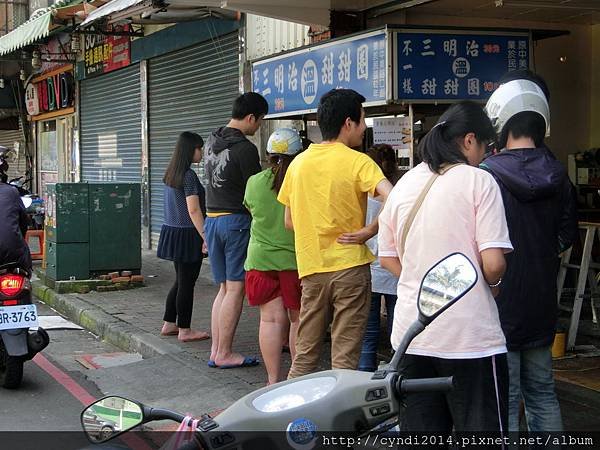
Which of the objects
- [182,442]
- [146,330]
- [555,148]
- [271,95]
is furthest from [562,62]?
[182,442]

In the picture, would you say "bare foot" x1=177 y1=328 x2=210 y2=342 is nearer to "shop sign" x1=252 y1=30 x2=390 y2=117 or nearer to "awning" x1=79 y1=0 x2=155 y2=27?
"shop sign" x1=252 y1=30 x2=390 y2=117

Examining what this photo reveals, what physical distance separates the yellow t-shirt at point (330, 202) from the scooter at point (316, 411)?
211 centimetres

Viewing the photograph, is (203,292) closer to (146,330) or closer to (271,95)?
(146,330)

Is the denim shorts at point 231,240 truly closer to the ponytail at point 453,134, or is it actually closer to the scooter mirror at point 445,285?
the ponytail at point 453,134

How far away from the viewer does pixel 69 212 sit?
10.5 metres

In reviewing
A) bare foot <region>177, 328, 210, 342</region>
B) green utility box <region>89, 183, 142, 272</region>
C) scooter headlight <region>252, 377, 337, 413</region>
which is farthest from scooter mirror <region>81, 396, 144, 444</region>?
→ green utility box <region>89, 183, 142, 272</region>

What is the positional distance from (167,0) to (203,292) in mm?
3922

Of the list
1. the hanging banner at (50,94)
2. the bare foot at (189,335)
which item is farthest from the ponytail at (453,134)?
the hanging banner at (50,94)

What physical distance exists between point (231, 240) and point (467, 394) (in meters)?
3.35

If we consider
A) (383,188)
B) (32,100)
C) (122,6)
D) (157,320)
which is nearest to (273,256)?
(383,188)

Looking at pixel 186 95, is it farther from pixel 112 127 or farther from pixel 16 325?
pixel 16 325

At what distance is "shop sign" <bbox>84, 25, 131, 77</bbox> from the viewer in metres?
15.5

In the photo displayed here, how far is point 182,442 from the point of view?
7.45 ft

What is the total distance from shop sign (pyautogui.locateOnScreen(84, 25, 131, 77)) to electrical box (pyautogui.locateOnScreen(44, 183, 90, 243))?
495 centimetres
